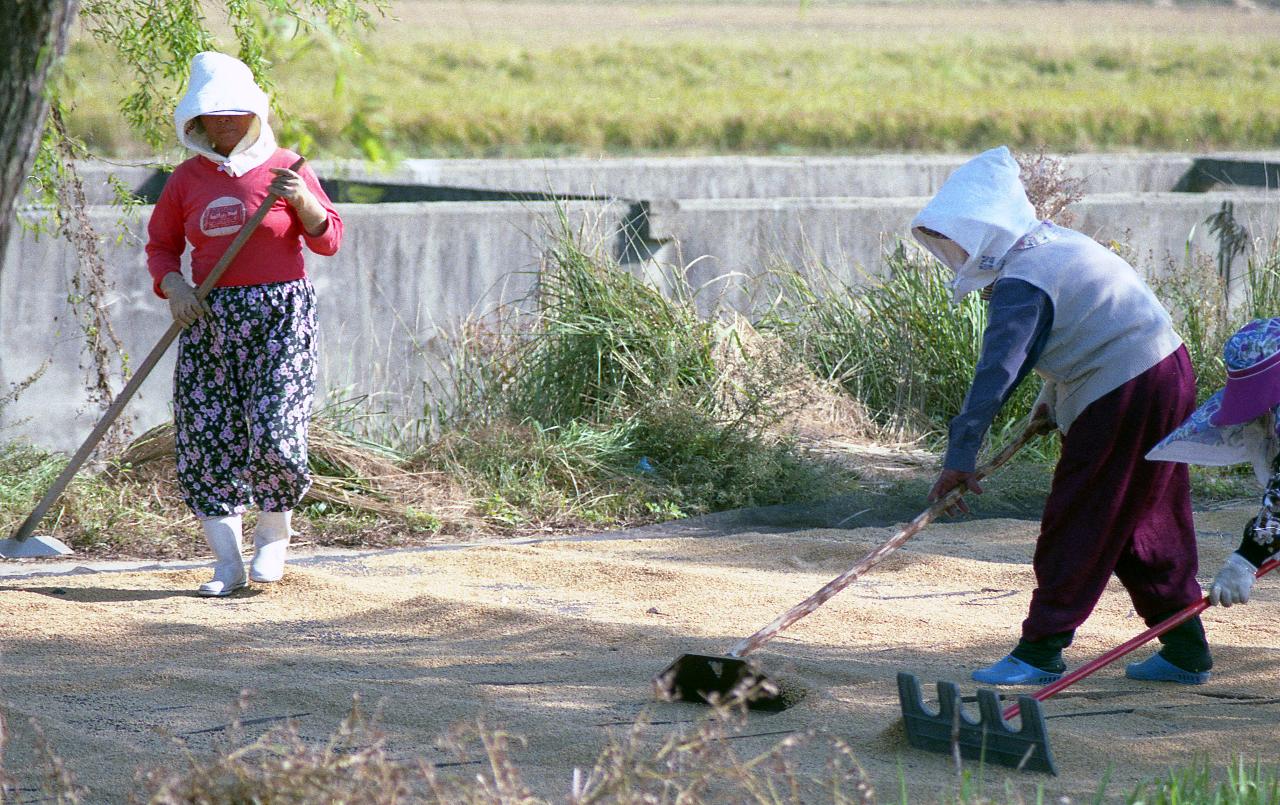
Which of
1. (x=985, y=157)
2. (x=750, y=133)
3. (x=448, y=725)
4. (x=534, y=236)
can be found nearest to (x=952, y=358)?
(x=534, y=236)

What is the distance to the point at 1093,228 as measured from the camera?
30.8 feet

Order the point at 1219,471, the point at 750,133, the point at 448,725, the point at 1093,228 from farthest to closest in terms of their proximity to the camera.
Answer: the point at 750,133 → the point at 1093,228 → the point at 1219,471 → the point at 448,725

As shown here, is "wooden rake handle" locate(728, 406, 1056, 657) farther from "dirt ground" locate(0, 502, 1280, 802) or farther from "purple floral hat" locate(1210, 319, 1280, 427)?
"purple floral hat" locate(1210, 319, 1280, 427)

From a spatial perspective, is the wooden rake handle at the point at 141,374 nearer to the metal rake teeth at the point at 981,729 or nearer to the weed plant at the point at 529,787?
the weed plant at the point at 529,787

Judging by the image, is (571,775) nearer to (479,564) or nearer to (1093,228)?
(479,564)

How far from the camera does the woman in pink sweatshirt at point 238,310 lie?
4965mm

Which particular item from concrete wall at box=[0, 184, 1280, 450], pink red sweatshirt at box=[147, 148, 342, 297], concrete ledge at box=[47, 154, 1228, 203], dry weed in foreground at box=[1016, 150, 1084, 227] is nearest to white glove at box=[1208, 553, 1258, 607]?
pink red sweatshirt at box=[147, 148, 342, 297]

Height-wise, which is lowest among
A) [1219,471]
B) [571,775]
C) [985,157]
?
[1219,471]

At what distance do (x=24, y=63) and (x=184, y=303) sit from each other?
2410 millimetres

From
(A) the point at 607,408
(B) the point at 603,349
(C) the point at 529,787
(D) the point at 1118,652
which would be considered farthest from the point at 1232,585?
(B) the point at 603,349

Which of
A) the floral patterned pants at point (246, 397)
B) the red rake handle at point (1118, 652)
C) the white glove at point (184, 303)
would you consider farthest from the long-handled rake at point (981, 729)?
the white glove at point (184, 303)

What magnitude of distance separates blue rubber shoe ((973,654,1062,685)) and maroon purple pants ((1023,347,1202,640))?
0.28ft

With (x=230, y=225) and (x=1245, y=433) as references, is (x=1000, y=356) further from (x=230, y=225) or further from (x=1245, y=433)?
(x=230, y=225)

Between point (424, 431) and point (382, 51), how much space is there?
27455 millimetres
